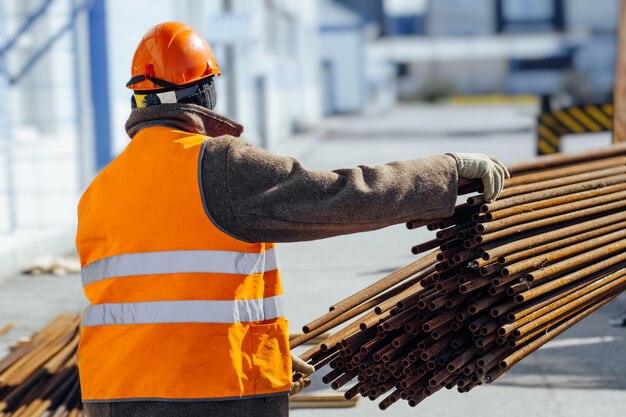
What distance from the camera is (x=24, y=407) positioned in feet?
18.5

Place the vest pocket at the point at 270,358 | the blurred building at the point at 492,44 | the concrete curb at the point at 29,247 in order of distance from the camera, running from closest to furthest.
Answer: the vest pocket at the point at 270,358
the concrete curb at the point at 29,247
the blurred building at the point at 492,44

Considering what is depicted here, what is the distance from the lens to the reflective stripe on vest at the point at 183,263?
320 cm

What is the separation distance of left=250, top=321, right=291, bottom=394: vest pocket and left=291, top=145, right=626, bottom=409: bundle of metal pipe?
710mm

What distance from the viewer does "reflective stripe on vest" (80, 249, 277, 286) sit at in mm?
3201

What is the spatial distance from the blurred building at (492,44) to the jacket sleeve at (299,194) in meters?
79.6

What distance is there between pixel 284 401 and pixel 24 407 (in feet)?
9.05

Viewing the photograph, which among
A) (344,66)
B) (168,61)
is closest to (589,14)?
(344,66)

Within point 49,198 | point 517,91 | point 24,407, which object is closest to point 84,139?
point 49,198

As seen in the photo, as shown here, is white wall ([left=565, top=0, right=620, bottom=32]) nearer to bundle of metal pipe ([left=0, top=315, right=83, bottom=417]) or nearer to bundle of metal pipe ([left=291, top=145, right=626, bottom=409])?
bundle of metal pipe ([left=0, top=315, right=83, bottom=417])

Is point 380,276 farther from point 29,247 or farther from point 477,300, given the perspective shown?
point 477,300

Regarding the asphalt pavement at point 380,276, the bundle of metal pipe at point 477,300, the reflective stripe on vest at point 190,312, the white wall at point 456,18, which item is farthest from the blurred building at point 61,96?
the white wall at point 456,18

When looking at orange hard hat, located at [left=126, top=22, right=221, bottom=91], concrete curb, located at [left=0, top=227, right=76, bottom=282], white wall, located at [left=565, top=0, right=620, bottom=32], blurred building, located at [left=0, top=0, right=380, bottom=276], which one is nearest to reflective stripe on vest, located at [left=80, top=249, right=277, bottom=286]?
orange hard hat, located at [left=126, top=22, right=221, bottom=91]

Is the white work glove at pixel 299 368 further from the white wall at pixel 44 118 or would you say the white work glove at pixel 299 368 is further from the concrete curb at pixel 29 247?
the white wall at pixel 44 118

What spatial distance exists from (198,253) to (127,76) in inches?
516
